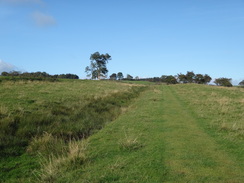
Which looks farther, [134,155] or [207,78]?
[207,78]

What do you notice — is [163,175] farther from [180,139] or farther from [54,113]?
[54,113]

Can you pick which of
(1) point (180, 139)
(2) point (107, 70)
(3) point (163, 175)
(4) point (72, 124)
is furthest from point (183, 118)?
(2) point (107, 70)

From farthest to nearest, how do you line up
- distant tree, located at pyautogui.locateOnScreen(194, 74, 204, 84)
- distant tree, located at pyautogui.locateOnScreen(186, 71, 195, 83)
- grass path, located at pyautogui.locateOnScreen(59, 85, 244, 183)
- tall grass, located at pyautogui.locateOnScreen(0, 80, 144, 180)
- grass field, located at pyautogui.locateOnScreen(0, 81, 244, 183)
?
distant tree, located at pyautogui.locateOnScreen(186, 71, 195, 83)
distant tree, located at pyautogui.locateOnScreen(194, 74, 204, 84)
tall grass, located at pyautogui.locateOnScreen(0, 80, 144, 180)
grass field, located at pyautogui.locateOnScreen(0, 81, 244, 183)
grass path, located at pyautogui.locateOnScreen(59, 85, 244, 183)

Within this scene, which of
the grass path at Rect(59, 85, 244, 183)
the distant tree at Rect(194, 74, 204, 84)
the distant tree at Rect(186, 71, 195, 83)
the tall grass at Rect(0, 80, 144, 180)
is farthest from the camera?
the distant tree at Rect(186, 71, 195, 83)

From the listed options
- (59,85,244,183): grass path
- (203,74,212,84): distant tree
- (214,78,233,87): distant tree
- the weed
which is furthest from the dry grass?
(214,78,233,87): distant tree

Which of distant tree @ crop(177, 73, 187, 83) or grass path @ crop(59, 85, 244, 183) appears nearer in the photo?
grass path @ crop(59, 85, 244, 183)

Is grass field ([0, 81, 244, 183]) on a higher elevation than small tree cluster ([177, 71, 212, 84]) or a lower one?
lower

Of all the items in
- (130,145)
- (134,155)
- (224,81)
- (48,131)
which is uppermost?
(224,81)

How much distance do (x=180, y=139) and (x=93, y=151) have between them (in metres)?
3.62

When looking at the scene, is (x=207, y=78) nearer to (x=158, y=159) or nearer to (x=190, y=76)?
(x=190, y=76)

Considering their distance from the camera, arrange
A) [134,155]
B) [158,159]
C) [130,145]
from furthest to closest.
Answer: [130,145] < [134,155] < [158,159]

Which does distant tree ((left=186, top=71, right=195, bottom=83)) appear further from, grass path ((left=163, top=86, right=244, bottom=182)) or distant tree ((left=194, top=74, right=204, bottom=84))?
grass path ((left=163, top=86, right=244, bottom=182))

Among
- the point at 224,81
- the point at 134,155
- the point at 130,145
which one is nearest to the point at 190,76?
the point at 224,81

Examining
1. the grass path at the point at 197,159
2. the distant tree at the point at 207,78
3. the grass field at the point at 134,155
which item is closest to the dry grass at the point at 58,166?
the grass field at the point at 134,155
